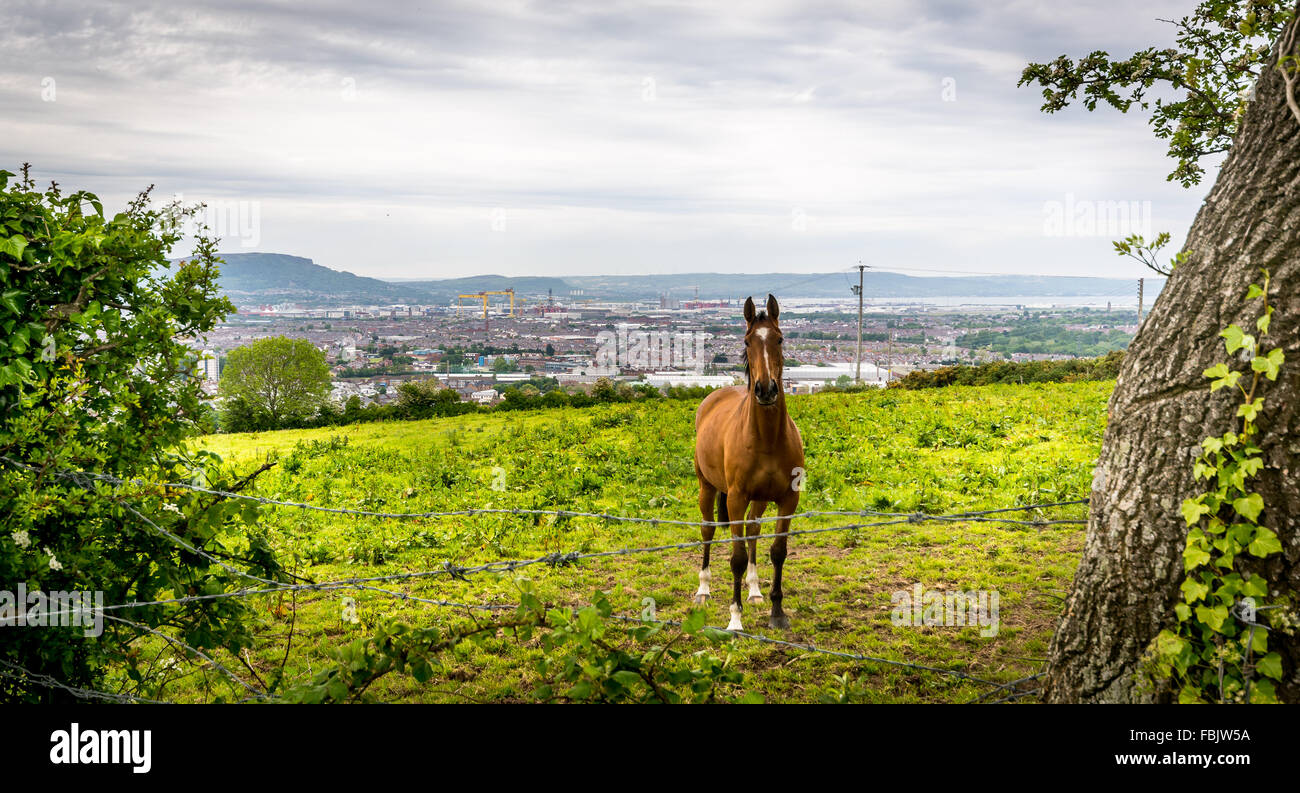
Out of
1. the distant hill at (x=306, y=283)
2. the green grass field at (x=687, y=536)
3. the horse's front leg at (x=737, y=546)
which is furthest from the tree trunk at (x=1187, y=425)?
the distant hill at (x=306, y=283)

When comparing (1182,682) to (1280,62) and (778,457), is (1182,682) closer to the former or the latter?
(1280,62)

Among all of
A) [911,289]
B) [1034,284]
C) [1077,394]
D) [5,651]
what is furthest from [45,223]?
[1034,284]

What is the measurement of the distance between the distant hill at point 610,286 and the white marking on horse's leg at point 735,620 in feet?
165

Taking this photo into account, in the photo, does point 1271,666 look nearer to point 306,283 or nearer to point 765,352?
point 765,352

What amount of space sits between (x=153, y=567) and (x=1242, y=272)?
5054 mm

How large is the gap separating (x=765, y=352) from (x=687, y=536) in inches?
182

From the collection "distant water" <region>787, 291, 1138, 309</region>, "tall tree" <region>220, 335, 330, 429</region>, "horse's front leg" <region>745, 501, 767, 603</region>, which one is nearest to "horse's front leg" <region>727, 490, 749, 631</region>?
"horse's front leg" <region>745, 501, 767, 603</region>

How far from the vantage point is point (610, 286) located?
8112 centimetres

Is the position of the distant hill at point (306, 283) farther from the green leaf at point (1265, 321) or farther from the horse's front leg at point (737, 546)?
the green leaf at point (1265, 321)

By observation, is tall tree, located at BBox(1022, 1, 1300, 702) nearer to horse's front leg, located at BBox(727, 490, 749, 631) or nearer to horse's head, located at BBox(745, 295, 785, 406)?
horse's head, located at BBox(745, 295, 785, 406)

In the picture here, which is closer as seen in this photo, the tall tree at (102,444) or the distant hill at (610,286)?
the tall tree at (102,444)

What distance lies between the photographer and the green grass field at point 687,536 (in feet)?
18.7

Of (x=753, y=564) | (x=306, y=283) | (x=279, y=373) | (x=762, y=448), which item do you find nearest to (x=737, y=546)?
(x=762, y=448)
